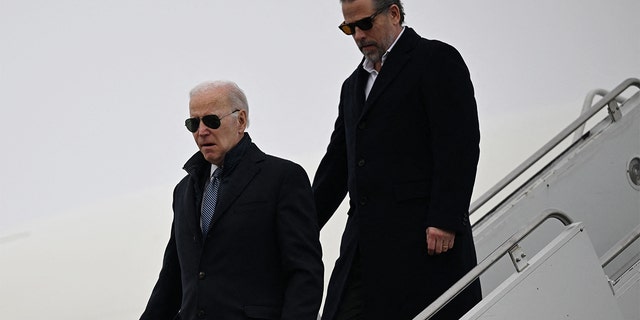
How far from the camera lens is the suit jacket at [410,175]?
15.6 ft

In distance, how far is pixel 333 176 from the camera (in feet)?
17.0

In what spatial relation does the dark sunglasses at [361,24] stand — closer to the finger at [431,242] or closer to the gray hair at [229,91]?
the gray hair at [229,91]

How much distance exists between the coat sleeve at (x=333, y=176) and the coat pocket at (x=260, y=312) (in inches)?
30.2

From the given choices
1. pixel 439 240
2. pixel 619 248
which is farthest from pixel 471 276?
pixel 619 248

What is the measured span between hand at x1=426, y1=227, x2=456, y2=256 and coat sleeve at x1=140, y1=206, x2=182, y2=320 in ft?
2.65

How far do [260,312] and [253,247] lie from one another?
0.20m

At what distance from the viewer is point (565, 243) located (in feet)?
16.3

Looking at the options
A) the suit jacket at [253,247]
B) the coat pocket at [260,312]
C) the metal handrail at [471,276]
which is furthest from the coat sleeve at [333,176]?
the coat pocket at [260,312]

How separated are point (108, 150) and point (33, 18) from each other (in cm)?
131

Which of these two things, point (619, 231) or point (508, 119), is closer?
point (619, 231)

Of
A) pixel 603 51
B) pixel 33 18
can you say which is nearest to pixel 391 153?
pixel 603 51

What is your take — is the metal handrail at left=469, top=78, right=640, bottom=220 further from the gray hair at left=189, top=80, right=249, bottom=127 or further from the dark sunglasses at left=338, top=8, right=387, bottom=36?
the gray hair at left=189, top=80, right=249, bottom=127

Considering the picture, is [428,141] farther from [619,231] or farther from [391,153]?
[619,231]

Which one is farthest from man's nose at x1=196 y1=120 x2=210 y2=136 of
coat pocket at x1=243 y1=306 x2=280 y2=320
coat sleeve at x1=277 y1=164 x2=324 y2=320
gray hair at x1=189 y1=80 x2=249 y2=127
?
coat pocket at x1=243 y1=306 x2=280 y2=320
